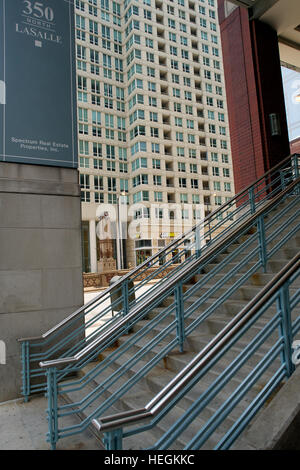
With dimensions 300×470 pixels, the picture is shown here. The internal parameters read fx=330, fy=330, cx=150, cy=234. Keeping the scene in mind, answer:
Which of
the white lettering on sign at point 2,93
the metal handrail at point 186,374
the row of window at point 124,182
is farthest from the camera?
the row of window at point 124,182

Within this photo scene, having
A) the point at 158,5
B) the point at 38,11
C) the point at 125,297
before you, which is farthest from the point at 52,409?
the point at 158,5

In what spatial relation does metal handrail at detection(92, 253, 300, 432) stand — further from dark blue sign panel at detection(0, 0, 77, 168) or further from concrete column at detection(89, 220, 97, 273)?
concrete column at detection(89, 220, 97, 273)

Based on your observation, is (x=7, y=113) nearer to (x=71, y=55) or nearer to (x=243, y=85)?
(x=71, y=55)

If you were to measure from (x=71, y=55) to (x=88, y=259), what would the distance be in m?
36.2

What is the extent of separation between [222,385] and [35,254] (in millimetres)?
4002

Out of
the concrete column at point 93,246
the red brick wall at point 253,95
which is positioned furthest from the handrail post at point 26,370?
the concrete column at point 93,246

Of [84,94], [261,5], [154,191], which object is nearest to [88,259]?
[154,191]

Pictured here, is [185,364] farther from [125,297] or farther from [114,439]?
[125,297]

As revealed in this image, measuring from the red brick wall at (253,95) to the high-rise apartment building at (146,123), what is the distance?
31.1 m

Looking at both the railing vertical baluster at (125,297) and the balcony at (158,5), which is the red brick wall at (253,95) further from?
the balcony at (158,5)

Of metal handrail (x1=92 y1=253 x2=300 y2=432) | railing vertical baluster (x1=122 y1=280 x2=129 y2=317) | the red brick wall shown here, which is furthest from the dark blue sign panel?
the red brick wall

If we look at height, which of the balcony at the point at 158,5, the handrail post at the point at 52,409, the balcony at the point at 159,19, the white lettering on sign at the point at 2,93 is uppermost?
the balcony at the point at 158,5

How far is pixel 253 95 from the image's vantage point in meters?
9.57

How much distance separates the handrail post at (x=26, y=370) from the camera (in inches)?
193
